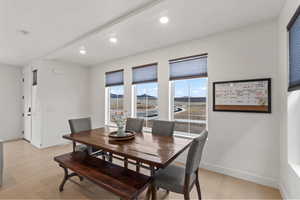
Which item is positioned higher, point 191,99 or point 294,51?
point 294,51

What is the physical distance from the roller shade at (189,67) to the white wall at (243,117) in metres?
0.11

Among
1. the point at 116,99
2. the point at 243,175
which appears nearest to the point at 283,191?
the point at 243,175

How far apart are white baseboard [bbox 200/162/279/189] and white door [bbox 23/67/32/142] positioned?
5221mm

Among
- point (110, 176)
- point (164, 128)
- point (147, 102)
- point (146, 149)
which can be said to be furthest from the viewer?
point (147, 102)

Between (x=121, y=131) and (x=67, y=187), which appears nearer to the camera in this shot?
(x=67, y=187)

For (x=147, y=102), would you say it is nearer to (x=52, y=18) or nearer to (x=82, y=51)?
(x=82, y=51)

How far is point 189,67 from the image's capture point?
2.98 metres

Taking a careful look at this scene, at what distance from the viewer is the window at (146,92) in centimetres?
353

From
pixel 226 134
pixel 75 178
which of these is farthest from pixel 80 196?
pixel 226 134

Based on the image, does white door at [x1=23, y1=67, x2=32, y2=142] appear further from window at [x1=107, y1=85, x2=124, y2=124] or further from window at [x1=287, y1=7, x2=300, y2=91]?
window at [x1=287, y1=7, x2=300, y2=91]

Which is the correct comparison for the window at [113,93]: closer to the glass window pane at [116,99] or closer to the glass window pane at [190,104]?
the glass window pane at [116,99]

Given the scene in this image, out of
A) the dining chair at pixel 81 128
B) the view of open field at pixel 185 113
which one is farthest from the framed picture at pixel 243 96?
the dining chair at pixel 81 128

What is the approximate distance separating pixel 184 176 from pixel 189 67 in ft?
6.77

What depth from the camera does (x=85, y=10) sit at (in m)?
1.99
